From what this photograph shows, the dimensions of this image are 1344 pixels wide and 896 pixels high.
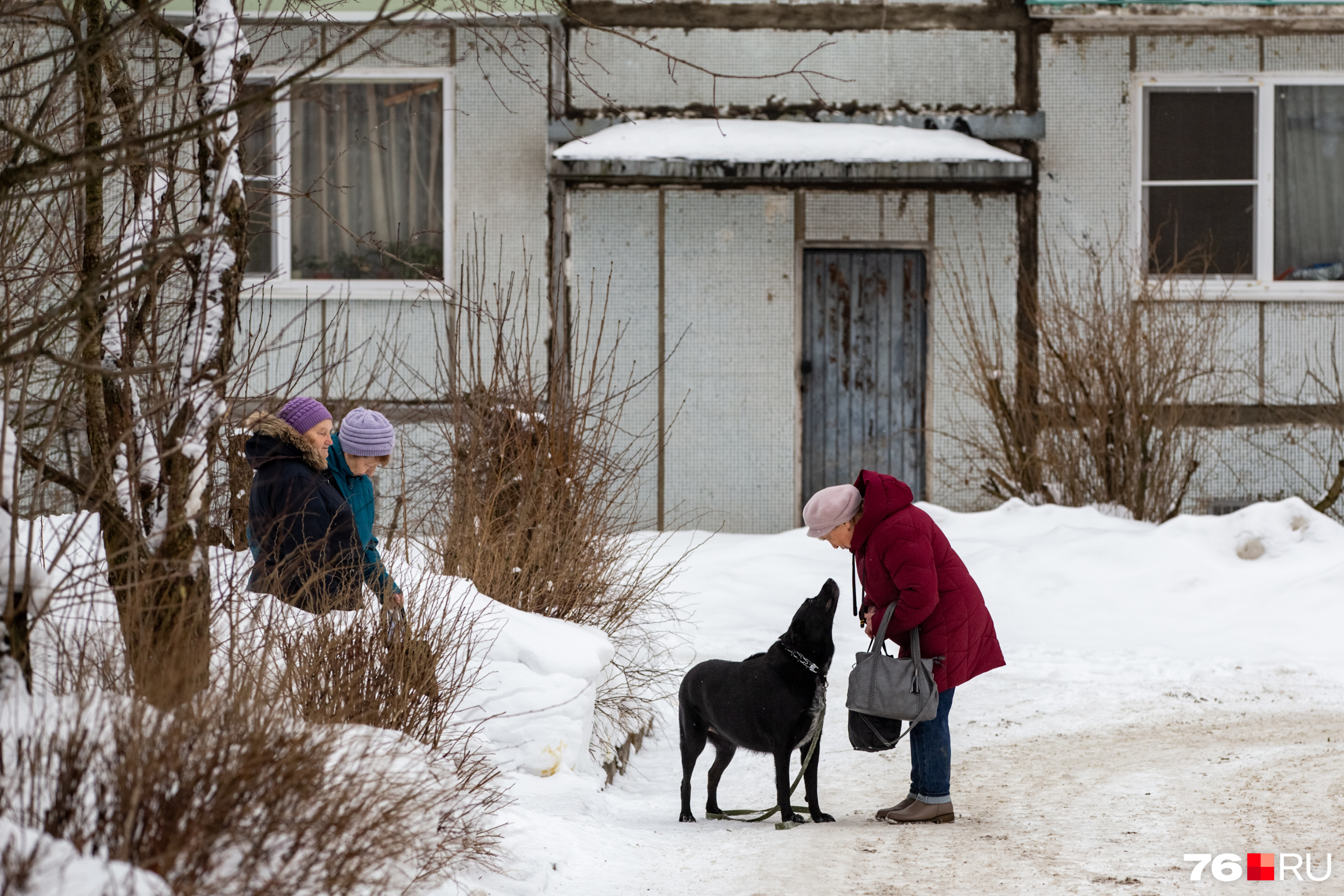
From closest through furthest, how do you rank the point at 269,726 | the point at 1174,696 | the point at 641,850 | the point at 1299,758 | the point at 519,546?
the point at 269,726, the point at 641,850, the point at 1299,758, the point at 519,546, the point at 1174,696

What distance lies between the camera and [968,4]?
1162 cm

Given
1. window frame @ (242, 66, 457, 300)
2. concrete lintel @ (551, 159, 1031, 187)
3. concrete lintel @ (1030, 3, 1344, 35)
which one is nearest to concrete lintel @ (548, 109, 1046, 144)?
concrete lintel @ (551, 159, 1031, 187)

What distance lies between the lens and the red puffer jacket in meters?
4.95

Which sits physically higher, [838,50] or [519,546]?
[838,50]

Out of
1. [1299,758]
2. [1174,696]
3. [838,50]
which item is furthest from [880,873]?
[838,50]

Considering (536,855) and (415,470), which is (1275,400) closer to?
(415,470)

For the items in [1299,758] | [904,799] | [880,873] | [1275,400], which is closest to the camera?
[880,873]

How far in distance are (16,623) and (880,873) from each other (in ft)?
8.55

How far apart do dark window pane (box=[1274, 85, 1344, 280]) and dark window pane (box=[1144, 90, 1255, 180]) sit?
285 millimetres

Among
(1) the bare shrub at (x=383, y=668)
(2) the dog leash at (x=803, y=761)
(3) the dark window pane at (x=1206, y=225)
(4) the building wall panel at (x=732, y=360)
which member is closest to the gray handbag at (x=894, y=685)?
(2) the dog leash at (x=803, y=761)

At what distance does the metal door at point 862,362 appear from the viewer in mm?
11797

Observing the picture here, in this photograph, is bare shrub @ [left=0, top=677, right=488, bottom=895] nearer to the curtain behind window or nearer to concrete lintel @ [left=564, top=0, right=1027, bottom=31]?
the curtain behind window

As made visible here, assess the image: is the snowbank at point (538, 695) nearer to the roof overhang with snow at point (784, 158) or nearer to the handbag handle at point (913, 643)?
the handbag handle at point (913, 643)

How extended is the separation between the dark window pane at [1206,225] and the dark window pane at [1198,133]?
154 mm
